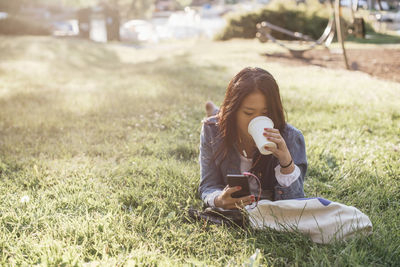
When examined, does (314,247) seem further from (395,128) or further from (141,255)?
(395,128)

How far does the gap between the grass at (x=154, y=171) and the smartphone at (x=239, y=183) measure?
0.21 meters

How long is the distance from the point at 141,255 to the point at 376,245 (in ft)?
3.78

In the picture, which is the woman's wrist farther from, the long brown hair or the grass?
the grass

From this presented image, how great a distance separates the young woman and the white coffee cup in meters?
0.03

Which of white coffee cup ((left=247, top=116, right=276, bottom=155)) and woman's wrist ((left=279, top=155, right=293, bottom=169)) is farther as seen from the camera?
woman's wrist ((left=279, top=155, right=293, bottom=169))

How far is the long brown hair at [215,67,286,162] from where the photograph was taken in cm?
194

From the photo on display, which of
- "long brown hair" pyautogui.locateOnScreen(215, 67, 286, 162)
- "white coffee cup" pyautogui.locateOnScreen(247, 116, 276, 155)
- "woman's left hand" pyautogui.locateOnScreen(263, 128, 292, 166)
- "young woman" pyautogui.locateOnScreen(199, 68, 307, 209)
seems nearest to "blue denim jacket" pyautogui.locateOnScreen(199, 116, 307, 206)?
"young woman" pyautogui.locateOnScreen(199, 68, 307, 209)

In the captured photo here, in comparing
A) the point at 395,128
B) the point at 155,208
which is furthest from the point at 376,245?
the point at 395,128

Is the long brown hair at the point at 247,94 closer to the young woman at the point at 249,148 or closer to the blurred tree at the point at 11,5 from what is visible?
the young woman at the point at 249,148

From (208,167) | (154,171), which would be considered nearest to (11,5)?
(154,171)

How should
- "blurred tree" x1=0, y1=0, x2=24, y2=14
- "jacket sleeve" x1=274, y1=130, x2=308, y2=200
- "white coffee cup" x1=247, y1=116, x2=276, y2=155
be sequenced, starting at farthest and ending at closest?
"blurred tree" x1=0, y1=0, x2=24, y2=14, "jacket sleeve" x1=274, y1=130, x2=308, y2=200, "white coffee cup" x1=247, y1=116, x2=276, y2=155

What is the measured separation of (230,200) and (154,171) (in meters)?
1.04

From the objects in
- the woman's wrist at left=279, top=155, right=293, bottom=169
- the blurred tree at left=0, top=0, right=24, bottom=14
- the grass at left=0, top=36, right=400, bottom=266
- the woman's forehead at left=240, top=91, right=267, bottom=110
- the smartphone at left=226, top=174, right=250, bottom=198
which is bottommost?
the grass at left=0, top=36, right=400, bottom=266

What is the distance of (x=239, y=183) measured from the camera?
76.0 inches
